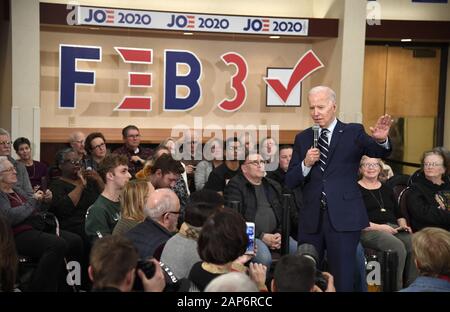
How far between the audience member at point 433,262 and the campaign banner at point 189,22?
247 inches

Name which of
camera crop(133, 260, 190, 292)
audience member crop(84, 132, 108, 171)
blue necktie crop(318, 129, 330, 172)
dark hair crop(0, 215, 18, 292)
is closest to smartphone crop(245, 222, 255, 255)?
camera crop(133, 260, 190, 292)

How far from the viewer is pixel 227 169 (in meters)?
7.04

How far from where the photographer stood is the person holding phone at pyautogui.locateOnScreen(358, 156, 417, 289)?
238 inches

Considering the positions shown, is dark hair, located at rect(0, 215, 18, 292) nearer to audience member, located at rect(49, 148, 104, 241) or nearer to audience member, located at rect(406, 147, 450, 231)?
audience member, located at rect(49, 148, 104, 241)

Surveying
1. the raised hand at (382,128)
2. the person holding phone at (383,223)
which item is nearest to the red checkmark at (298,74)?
the person holding phone at (383,223)

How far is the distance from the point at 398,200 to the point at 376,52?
5101 millimetres

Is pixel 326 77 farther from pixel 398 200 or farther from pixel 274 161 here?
pixel 398 200

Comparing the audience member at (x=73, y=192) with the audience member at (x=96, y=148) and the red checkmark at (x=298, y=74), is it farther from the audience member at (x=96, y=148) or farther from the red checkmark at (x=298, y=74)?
the red checkmark at (x=298, y=74)

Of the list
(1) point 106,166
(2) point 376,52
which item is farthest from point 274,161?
(2) point 376,52

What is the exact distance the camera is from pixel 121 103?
940cm

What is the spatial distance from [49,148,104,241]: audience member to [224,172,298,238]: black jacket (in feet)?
4.00

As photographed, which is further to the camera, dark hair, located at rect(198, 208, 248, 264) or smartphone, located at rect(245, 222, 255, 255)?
smartphone, located at rect(245, 222, 255, 255)

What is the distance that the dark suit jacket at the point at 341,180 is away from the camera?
4180mm

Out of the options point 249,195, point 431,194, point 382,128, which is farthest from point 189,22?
point 382,128
